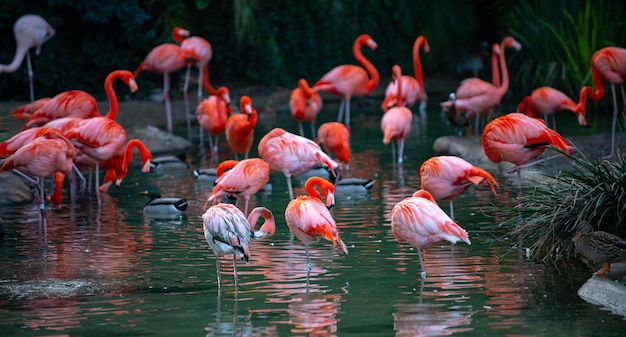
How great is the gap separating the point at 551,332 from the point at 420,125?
1030cm

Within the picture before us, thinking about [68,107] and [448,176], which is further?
[68,107]

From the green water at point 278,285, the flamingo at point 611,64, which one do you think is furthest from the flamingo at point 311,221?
the flamingo at point 611,64

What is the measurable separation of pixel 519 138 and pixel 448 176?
845 mm

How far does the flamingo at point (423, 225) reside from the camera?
5508 millimetres

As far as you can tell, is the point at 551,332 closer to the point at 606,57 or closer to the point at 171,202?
the point at 171,202

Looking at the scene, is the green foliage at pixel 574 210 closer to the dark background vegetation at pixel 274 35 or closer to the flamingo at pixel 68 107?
the flamingo at pixel 68 107

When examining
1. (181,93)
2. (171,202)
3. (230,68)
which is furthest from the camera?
(230,68)

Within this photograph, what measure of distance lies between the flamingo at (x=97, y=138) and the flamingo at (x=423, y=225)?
3789 mm

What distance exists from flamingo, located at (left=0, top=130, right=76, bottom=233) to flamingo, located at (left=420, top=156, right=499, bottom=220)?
2.78 m

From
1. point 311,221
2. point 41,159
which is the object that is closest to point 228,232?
point 311,221

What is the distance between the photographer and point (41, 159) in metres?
7.39

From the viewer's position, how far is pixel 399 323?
472cm

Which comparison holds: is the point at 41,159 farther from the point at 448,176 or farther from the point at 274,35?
the point at 274,35

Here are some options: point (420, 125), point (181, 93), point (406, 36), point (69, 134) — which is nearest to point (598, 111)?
point (420, 125)
